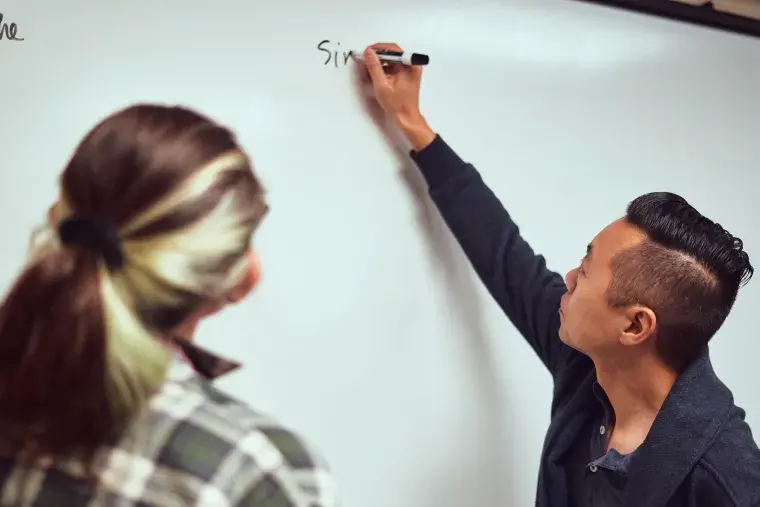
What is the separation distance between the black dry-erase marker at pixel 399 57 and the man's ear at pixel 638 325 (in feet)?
1.13

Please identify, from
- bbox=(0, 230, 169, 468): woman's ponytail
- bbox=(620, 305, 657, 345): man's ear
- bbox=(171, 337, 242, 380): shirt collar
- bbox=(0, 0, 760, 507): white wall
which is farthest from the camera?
bbox=(620, 305, 657, 345): man's ear

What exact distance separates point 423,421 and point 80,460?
0.47 meters

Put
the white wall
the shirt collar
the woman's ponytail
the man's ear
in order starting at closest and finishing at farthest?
1. the woman's ponytail
2. the shirt collar
3. the white wall
4. the man's ear

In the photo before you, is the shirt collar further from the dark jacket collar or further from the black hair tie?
the dark jacket collar

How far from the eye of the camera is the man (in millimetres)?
703

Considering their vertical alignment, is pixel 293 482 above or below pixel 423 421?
above

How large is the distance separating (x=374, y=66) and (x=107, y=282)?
0.42 meters

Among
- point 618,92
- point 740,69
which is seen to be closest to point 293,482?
point 618,92

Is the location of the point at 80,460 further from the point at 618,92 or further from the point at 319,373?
the point at 618,92

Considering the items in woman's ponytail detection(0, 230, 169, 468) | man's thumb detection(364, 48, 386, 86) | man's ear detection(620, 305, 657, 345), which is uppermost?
man's thumb detection(364, 48, 386, 86)

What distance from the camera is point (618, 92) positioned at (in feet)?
2.99

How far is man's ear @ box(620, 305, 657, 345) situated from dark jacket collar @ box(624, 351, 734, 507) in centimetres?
6

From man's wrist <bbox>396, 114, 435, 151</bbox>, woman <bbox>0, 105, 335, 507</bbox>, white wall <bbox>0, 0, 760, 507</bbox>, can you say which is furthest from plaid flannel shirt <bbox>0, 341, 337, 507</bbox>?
man's wrist <bbox>396, 114, 435, 151</bbox>

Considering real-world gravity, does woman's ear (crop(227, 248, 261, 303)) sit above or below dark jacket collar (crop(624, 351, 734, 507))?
above
